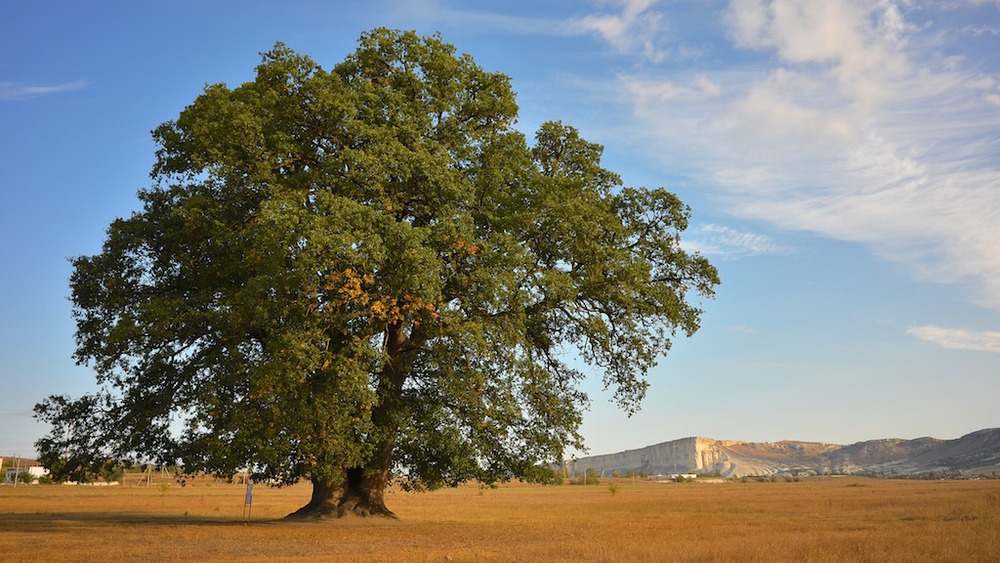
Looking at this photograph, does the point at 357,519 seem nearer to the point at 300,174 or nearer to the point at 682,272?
the point at 300,174

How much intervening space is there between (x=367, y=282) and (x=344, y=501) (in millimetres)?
10987

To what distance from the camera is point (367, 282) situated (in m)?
21.6

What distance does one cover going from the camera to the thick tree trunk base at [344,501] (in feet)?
93.9

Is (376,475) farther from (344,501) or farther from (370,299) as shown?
(370,299)

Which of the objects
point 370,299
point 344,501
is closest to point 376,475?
point 344,501

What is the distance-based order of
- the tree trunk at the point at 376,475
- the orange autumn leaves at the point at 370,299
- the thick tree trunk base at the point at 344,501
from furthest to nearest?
1. the thick tree trunk base at the point at 344,501
2. the tree trunk at the point at 376,475
3. the orange autumn leaves at the point at 370,299

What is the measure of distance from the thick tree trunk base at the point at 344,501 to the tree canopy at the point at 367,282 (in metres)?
0.08

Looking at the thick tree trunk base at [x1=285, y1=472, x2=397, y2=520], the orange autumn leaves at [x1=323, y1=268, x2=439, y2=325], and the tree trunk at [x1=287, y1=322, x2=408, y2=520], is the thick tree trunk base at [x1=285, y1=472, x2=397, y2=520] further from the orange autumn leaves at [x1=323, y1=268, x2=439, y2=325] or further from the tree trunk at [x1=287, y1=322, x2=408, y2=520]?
the orange autumn leaves at [x1=323, y1=268, x2=439, y2=325]

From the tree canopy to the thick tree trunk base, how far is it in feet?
0.27

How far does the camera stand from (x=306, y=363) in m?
20.9

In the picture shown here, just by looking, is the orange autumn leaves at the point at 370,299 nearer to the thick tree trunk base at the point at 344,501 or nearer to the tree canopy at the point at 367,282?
the tree canopy at the point at 367,282

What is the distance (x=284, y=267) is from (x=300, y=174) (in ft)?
16.5

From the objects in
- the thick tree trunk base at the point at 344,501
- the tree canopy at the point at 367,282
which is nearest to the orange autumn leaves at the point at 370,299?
the tree canopy at the point at 367,282

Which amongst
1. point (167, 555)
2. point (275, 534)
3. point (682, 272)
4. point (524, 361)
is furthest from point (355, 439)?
point (682, 272)
